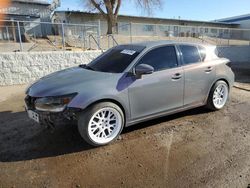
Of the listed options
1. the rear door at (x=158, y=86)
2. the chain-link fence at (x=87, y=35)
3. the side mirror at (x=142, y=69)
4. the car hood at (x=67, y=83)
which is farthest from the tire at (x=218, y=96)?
the chain-link fence at (x=87, y=35)

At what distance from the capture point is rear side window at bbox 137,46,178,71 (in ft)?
13.0

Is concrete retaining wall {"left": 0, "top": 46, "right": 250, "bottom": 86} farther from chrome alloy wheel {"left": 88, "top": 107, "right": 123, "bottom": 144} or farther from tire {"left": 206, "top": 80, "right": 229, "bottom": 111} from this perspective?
tire {"left": 206, "top": 80, "right": 229, "bottom": 111}

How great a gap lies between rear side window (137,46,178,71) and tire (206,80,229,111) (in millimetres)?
1227

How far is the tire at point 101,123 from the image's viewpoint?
10.8 feet

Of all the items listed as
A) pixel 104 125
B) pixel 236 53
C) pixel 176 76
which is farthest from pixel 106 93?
pixel 236 53

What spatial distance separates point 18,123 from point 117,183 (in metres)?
2.78

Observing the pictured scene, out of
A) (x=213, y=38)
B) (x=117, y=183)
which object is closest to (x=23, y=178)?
(x=117, y=183)

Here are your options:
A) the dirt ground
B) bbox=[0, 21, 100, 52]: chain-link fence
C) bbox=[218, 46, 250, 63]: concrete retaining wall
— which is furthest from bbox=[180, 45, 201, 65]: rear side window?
bbox=[218, 46, 250, 63]: concrete retaining wall

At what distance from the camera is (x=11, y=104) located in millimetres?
5863

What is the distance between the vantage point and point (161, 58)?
13.4 feet

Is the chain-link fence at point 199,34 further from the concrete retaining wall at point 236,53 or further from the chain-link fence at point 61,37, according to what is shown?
the chain-link fence at point 61,37

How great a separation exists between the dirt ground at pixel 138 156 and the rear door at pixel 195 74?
18.7 inches

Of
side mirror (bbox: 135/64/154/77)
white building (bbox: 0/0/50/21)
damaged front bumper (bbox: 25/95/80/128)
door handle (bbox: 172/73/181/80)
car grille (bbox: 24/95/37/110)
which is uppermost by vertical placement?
white building (bbox: 0/0/50/21)

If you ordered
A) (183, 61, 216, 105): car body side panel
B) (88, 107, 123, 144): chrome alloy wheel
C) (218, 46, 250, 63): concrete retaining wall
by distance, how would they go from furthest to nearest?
(218, 46, 250, 63): concrete retaining wall < (183, 61, 216, 105): car body side panel < (88, 107, 123, 144): chrome alloy wheel
